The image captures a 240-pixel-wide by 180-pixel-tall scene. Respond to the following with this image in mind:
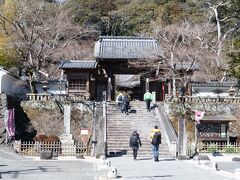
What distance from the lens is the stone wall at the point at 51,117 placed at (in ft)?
102

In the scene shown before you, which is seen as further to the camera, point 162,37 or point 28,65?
point 162,37

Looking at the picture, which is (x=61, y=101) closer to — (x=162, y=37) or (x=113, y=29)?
(x=162, y=37)

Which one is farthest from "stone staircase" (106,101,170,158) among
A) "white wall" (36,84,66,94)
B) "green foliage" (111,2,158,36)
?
"green foliage" (111,2,158,36)

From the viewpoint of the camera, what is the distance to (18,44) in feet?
123

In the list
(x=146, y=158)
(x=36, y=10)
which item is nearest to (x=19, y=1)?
(x=36, y=10)

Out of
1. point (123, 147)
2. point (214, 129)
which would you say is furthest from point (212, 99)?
point (123, 147)

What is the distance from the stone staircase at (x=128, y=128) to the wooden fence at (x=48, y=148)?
6.41ft

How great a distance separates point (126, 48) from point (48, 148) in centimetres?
1582

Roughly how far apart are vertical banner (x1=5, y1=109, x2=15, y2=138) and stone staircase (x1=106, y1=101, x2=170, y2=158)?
19.4 feet

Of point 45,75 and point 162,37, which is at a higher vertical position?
point 162,37

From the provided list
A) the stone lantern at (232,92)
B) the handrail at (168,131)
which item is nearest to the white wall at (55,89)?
the handrail at (168,131)

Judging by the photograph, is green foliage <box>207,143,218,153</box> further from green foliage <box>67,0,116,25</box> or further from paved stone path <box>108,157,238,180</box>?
green foliage <box>67,0,116,25</box>

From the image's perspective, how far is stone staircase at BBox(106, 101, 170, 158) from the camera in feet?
79.3

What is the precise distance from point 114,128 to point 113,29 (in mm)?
39101
